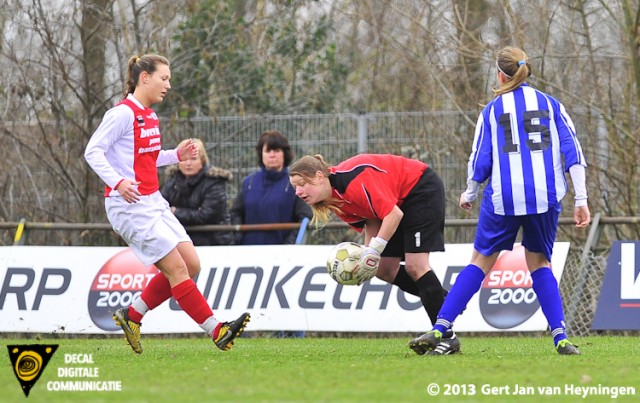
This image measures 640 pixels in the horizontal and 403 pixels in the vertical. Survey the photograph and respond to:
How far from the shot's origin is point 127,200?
834 centimetres

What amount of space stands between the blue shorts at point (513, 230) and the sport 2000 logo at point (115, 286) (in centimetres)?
511

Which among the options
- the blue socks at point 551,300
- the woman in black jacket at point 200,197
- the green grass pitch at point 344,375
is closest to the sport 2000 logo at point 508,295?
the green grass pitch at point 344,375

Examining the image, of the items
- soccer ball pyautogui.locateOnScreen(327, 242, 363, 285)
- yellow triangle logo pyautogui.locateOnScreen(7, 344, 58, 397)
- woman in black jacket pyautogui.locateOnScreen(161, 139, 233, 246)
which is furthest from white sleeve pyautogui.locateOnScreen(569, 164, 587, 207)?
woman in black jacket pyautogui.locateOnScreen(161, 139, 233, 246)

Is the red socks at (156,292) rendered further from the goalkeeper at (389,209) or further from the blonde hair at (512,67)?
the blonde hair at (512,67)

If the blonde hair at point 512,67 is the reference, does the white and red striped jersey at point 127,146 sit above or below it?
below

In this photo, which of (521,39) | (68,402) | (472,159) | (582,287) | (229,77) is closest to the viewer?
(68,402)

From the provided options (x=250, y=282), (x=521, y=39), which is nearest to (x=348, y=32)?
(x=521, y=39)

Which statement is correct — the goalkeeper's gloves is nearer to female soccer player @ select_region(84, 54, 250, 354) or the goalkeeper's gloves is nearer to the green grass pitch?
the green grass pitch

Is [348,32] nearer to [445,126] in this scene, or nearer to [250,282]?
[445,126]

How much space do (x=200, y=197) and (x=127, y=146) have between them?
14.2ft

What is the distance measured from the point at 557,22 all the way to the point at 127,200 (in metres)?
7.28

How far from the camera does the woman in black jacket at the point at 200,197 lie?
12891 mm

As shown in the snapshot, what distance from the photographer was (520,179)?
7.96 metres

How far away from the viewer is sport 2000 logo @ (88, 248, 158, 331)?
12.5 meters
